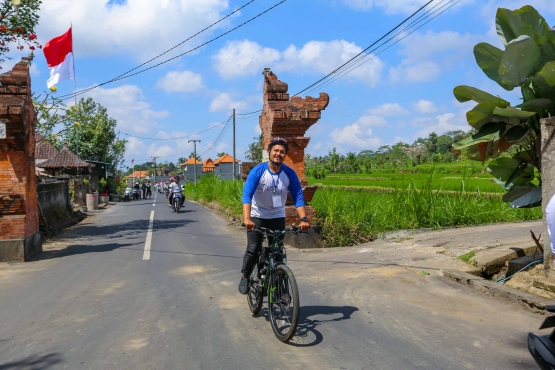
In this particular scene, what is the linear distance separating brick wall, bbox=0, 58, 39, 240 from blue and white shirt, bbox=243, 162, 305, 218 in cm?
646

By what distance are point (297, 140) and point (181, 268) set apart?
4.43 meters

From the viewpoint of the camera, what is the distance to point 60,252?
10.8 metres

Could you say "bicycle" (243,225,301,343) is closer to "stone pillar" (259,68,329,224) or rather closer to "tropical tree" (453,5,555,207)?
"tropical tree" (453,5,555,207)

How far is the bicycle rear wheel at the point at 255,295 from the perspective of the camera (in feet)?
16.9

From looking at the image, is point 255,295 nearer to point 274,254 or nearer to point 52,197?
point 274,254

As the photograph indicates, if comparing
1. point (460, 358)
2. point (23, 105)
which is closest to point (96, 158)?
point (23, 105)

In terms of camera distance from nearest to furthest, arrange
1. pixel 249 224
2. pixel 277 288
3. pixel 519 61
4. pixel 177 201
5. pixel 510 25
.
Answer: pixel 277 288 → pixel 249 224 → pixel 519 61 → pixel 510 25 → pixel 177 201

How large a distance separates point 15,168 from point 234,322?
6.94 m

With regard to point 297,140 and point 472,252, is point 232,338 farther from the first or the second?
point 297,140

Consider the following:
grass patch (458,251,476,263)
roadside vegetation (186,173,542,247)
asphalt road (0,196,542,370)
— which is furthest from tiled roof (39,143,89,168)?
grass patch (458,251,476,263)

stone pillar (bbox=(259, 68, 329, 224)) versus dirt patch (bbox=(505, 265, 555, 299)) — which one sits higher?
stone pillar (bbox=(259, 68, 329, 224))

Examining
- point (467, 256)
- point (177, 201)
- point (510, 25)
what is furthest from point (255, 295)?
point (177, 201)

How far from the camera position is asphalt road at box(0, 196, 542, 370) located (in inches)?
160

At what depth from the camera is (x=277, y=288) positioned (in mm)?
4719
